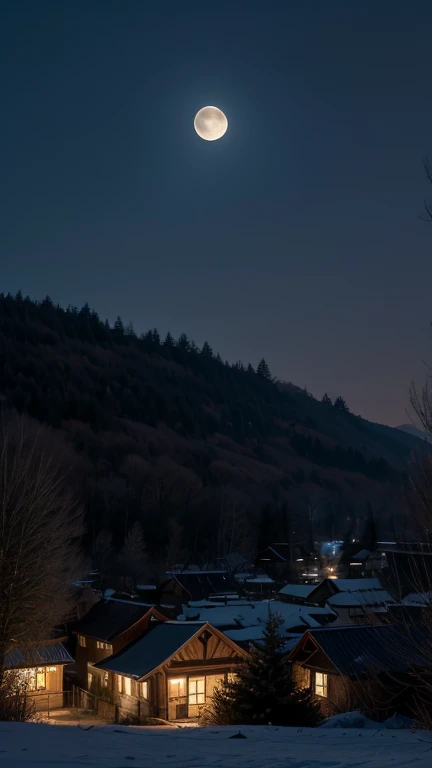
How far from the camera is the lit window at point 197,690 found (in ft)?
82.2

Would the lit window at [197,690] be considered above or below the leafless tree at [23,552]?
below

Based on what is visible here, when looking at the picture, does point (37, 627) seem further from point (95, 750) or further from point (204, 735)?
point (95, 750)

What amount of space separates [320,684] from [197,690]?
5.34 m

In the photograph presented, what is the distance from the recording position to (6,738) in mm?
8836

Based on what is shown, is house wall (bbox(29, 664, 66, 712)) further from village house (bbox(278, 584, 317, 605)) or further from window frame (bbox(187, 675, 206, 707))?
village house (bbox(278, 584, 317, 605))

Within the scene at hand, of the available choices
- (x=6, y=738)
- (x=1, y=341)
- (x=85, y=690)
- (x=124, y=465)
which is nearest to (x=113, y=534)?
(x=124, y=465)

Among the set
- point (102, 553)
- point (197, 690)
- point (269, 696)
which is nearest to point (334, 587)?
point (197, 690)

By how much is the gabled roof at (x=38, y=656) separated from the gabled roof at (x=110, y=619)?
2512 millimetres

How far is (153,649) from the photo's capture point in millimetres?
26531

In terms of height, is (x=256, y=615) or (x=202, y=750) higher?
(x=202, y=750)

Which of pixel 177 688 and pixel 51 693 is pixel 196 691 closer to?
pixel 177 688

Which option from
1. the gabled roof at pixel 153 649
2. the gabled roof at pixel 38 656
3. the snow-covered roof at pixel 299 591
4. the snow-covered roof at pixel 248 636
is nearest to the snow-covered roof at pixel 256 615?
the snow-covered roof at pixel 248 636

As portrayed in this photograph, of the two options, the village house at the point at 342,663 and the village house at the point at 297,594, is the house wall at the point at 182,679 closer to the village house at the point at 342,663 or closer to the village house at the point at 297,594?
the village house at the point at 342,663

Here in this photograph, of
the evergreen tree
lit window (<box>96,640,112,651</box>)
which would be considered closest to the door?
lit window (<box>96,640,112,651</box>)
